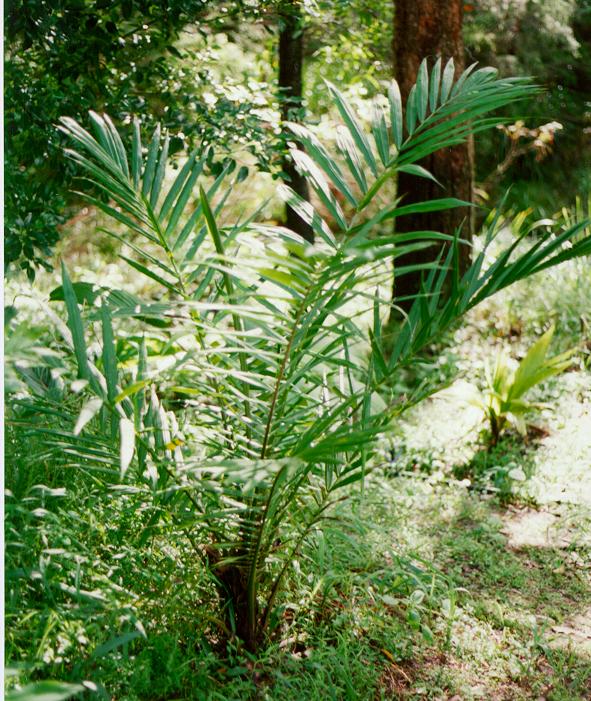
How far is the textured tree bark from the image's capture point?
452cm

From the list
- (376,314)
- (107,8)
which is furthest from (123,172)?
(107,8)

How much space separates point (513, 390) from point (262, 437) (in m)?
2.14

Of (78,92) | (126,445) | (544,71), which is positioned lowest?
(126,445)

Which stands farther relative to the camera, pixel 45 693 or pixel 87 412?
pixel 87 412

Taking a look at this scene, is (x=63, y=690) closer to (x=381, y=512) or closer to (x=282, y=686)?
(x=282, y=686)

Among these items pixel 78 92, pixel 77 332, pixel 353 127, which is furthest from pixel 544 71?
pixel 77 332

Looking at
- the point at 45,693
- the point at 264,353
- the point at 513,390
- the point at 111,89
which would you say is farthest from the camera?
the point at 513,390

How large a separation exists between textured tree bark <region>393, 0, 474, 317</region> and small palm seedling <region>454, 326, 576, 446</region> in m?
1.01

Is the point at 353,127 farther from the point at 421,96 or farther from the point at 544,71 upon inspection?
the point at 544,71

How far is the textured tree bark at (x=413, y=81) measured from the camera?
4.52 meters

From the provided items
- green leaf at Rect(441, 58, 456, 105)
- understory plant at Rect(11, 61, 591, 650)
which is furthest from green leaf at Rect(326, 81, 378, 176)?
green leaf at Rect(441, 58, 456, 105)

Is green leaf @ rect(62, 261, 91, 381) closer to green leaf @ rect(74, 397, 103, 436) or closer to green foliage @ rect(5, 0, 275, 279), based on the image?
green leaf @ rect(74, 397, 103, 436)

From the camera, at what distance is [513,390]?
148 inches

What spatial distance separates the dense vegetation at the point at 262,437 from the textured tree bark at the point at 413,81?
863mm
